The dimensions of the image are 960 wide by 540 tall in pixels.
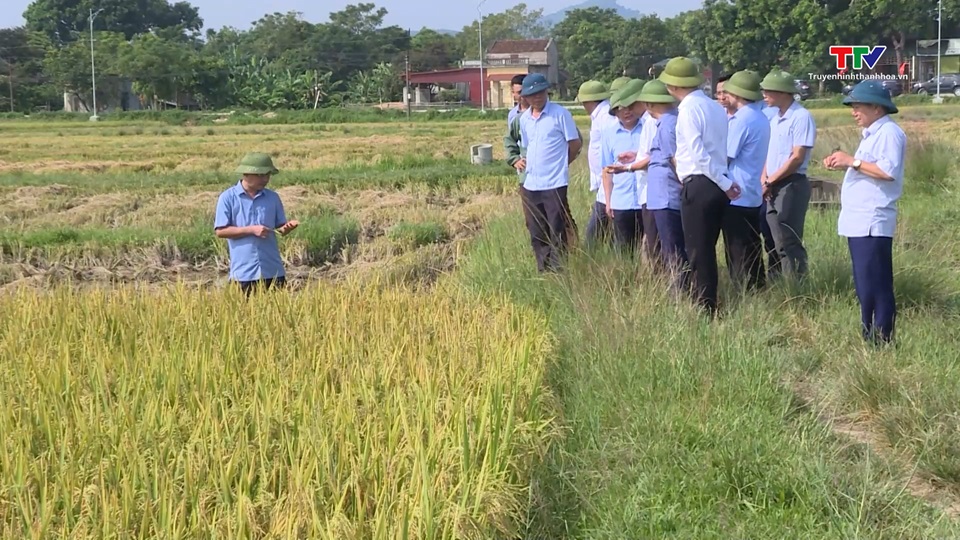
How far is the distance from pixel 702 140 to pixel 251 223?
286 cm

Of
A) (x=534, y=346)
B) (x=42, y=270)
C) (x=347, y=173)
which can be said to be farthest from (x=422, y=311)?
(x=347, y=173)

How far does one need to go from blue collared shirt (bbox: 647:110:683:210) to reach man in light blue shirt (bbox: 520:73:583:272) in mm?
1036

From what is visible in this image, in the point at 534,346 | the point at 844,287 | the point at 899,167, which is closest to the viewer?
the point at 534,346

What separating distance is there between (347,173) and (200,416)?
46.6ft

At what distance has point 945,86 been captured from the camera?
49.2m

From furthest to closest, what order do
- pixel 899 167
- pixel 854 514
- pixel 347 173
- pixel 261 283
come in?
pixel 347 173, pixel 261 283, pixel 899 167, pixel 854 514

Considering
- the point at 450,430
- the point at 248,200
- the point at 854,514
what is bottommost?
the point at 854,514

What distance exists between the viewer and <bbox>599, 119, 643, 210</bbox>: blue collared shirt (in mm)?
6863

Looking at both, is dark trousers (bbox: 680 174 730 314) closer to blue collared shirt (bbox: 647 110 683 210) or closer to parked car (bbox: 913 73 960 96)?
blue collared shirt (bbox: 647 110 683 210)

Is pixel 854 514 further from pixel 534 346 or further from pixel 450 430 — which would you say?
pixel 534 346

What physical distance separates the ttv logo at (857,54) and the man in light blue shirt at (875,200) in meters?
49.2

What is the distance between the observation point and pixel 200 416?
11.1 ft

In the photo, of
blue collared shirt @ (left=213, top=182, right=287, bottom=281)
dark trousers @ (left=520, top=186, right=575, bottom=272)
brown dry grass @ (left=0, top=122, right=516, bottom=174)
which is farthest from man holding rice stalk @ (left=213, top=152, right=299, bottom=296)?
brown dry grass @ (left=0, top=122, right=516, bottom=174)

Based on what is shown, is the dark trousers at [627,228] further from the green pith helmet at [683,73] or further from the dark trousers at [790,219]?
the green pith helmet at [683,73]
